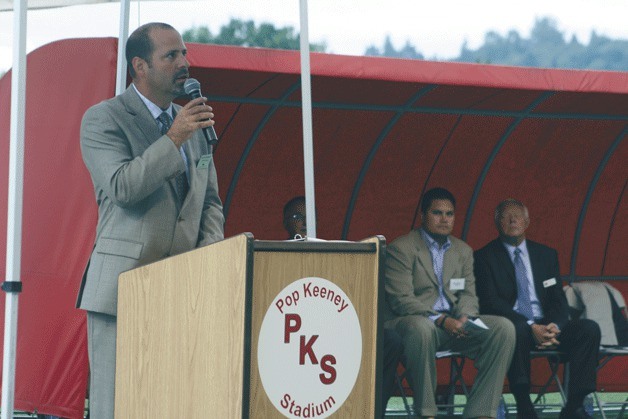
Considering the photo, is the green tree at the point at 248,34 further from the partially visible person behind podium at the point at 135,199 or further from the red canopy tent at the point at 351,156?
the partially visible person behind podium at the point at 135,199

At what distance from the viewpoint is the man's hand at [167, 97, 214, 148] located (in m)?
4.07

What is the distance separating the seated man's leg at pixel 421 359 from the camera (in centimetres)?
804

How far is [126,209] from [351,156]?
5.63 meters

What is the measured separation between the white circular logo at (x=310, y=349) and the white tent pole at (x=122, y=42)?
3.84 meters

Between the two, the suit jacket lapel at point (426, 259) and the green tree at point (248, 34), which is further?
the green tree at point (248, 34)

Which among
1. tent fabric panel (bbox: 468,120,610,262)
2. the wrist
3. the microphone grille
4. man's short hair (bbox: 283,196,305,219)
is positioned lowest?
the wrist

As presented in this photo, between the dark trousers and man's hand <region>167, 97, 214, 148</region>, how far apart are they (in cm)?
505

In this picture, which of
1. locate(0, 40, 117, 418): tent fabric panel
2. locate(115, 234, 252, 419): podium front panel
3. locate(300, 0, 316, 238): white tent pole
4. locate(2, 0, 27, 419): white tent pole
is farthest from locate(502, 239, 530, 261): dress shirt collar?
locate(115, 234, 252, 419): podium front panel

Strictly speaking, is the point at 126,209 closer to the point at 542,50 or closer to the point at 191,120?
the point at 191,120

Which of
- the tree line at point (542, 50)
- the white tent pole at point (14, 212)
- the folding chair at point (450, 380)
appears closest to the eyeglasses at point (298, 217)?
the folding chair at point (450, 380)

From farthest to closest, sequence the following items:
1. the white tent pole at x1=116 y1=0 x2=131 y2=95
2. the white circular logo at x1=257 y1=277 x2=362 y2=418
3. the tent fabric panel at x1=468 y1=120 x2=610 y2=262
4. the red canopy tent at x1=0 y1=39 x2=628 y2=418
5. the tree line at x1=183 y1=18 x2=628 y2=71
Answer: the tree line at x1=183 y1=18 x2=628 y2=71 < the tent fabric panel at x1=468 y1=120 x2=610 y2=262 < the red canopy tent at x1=0 y1=39 x2=628 y2=418 < the white tent pole at x1=116 y1=0 x2=131 y2=95 < the white circular logo at x1=257 y1=277 x2=362 y2=418

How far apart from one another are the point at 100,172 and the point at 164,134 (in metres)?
0.28

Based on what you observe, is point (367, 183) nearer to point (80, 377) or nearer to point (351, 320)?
point (80, 377)

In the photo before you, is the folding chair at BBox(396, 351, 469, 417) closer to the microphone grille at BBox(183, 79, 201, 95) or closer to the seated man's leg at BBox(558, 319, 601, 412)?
the seated man's leg at BBox(558, 319, 601, 412)
